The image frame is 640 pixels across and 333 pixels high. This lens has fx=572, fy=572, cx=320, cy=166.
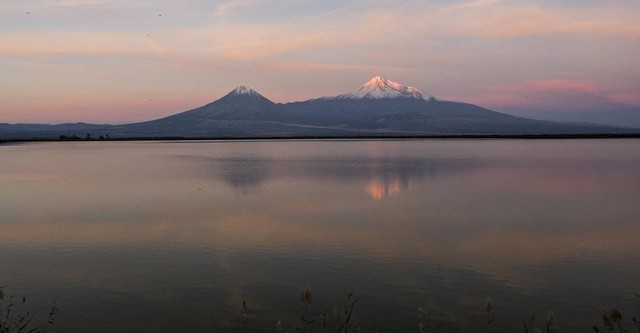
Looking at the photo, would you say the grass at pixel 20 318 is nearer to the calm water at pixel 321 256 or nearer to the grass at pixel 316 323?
the grass at pixel 316 323

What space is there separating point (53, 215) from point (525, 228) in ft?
46.5

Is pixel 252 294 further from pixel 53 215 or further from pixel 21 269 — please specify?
pixel 53 215

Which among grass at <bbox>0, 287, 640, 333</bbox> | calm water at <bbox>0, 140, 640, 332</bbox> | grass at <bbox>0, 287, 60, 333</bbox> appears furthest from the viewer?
calm water at <bbox>0, 140, 640, 332</bbox>

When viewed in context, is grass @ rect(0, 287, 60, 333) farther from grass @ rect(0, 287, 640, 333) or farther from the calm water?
the calm water

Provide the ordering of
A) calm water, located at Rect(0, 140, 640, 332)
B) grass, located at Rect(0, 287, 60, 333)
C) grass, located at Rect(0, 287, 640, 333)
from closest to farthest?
grass, located at Rect(0, 287, 640, 333), grass, located at Rect(0, 287, 60, 333), calm water, located at Rect(0, 140, 640, 332)

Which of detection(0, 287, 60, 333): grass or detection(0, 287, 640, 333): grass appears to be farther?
detection(0, 287, 60, 333): grass

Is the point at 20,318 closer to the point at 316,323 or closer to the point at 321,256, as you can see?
the point at 316,323

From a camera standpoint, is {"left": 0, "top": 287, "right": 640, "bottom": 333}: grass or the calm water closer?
{"left": 0, "top": 287, "right": 640, "bottom": 333}: grass

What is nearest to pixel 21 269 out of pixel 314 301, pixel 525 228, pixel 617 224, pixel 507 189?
pixel 314 301

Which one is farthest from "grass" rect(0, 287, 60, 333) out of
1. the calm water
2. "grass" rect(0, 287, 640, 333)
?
the calm water

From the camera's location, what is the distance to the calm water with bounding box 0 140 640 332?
8.45 m

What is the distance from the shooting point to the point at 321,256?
1178 cm

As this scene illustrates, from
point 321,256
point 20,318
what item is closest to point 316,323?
point 321,256

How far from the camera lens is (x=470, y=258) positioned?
11.6 m
